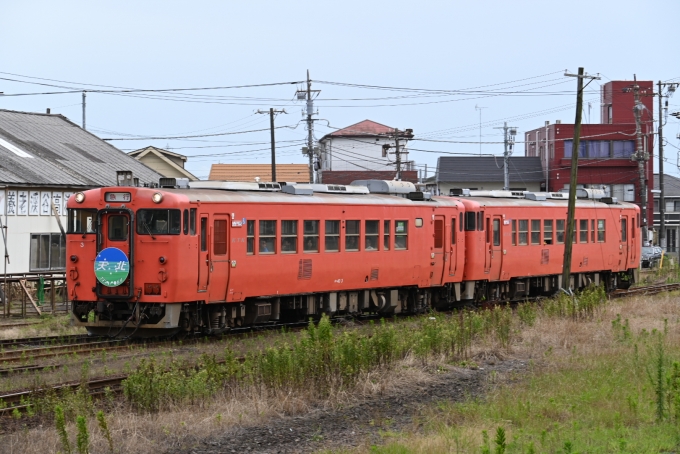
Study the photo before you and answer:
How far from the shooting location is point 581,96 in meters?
23.7

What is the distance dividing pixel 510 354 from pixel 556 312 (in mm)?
4431

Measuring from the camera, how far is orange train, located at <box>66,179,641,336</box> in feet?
57.1

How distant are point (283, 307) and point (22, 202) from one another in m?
13.0

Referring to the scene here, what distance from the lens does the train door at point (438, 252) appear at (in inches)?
943

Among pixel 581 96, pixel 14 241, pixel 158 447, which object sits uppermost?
pixel 581 96

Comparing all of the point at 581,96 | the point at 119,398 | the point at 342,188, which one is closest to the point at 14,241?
the point at 342,188

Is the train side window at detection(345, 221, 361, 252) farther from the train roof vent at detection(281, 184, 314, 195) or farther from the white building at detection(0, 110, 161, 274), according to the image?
the white building at detection(0, 110, 161, 274)

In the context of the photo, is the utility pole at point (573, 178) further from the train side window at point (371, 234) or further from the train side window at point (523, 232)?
the train side window at point (371, 234)

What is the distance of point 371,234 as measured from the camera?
71.8 ft

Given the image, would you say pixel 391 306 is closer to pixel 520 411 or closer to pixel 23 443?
pixel 520 411

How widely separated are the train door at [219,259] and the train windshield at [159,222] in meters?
0.88

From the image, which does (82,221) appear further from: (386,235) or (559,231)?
(559,231)

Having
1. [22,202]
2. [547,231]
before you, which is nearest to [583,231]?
[547,231]

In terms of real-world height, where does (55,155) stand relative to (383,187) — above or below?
above
